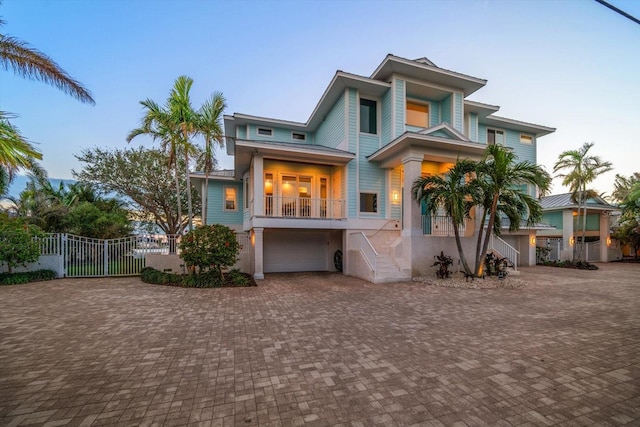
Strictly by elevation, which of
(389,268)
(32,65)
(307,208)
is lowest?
(389,268)

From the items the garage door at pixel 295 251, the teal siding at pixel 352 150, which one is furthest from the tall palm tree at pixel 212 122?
the teal siding at pixel 352 150

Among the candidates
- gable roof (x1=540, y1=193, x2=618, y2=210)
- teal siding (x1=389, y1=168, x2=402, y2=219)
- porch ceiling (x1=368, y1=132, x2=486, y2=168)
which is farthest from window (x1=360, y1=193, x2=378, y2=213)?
gable roof (x1=540, y1=193, x2=618, y2=210)

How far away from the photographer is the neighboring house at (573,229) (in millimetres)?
18014

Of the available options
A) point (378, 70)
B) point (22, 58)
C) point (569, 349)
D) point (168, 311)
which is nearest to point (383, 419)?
point (569, 349)

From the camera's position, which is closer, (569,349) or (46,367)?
(46,367)

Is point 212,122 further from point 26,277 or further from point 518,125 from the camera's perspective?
point 518,125

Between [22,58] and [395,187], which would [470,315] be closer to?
A: [395,187]

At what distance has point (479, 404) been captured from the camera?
2668mm

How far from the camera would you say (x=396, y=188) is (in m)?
13.1

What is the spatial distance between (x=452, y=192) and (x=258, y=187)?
7917 millimetres

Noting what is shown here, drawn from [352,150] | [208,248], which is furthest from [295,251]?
[352,150]

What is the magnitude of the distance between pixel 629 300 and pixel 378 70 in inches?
483

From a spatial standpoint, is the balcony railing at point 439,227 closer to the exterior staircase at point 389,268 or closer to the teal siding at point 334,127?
the exterior staircase at point 389,268

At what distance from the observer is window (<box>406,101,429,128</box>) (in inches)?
521
